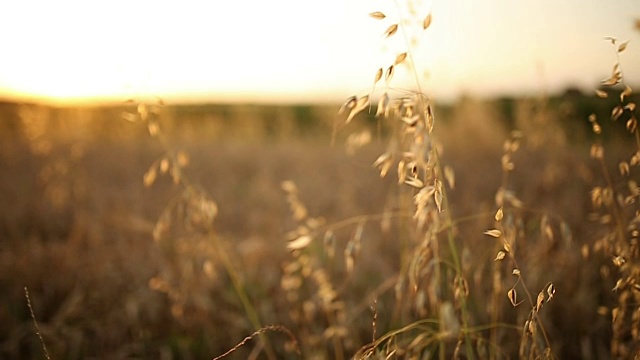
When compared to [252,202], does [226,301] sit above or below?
below

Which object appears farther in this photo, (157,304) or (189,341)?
(157,304)

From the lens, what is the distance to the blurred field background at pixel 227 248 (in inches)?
84.3

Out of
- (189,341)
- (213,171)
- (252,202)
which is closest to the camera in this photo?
(189,341)

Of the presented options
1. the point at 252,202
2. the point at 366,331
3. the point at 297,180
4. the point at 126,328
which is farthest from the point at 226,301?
the point at 297,180

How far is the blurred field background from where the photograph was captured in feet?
7.02

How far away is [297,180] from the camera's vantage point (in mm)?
5098

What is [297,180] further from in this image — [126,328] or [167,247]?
[126,328]

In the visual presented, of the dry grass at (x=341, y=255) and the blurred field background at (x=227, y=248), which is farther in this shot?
the blurred field background at (x=227, y=248)

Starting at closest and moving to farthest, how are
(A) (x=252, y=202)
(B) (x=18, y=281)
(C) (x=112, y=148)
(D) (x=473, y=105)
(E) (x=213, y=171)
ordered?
(B) (x=18, y=281) < (A) (x=252, y=202) < (E) (x=213, y=171) < (C) (x=112, y=148) < (D) (x=473, y=105)

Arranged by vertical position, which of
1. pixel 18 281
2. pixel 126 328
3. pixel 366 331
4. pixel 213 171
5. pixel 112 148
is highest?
pixel 112 148

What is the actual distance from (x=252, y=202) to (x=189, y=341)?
2203mm

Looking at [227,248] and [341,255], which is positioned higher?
[227,248]

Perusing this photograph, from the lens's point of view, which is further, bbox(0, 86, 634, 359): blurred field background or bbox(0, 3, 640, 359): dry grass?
bbox(0, 86, 634, 359): blurred field background

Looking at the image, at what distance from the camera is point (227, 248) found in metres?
3.14
